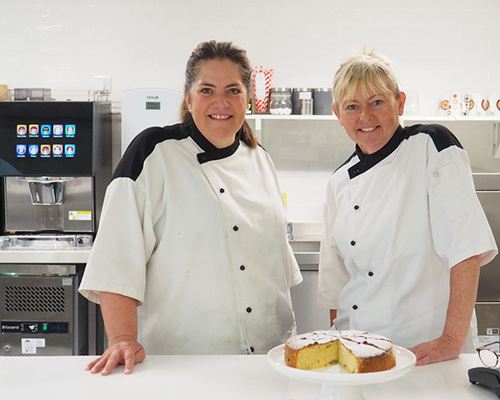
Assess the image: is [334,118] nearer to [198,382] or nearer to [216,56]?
[216,56]

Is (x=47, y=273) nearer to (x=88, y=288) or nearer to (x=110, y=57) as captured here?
(x=110, y=57)

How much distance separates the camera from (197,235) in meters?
1.83

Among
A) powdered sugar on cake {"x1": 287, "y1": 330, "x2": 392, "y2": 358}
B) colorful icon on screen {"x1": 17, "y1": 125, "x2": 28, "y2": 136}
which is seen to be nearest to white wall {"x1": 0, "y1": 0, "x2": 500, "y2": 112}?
colorful icon on screen {"x1": 17, "y1": 125, "x2": 28, "y2": 136}

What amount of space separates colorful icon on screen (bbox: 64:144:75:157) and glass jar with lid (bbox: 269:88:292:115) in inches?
48.5

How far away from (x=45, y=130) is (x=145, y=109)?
24.7 inches

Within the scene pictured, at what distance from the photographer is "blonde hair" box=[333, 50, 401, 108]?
6.08ft

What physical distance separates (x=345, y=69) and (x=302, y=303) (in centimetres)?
190

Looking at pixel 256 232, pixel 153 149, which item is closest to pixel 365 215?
pixel 256 232

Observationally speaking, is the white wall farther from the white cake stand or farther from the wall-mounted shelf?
the white cake stand

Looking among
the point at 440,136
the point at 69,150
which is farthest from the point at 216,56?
the point at 69,150

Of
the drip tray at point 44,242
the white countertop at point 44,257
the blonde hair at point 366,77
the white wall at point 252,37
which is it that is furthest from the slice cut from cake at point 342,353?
the white wall at point 252,37

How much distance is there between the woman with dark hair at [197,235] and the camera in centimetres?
176

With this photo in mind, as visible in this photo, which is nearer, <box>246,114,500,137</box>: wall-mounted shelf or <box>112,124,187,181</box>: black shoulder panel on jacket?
<box>112,124,187,181</box>: black shoulder panel on jacket

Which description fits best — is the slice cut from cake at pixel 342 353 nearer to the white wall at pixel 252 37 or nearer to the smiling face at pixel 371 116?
the smiling face at pixel 371 116
